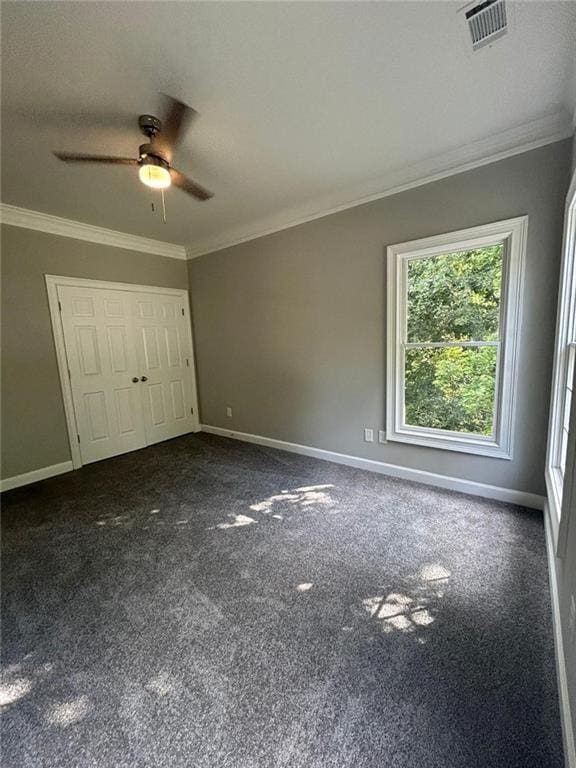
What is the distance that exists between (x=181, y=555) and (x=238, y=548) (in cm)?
37

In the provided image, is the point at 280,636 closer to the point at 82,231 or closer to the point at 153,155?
the point at 153,155

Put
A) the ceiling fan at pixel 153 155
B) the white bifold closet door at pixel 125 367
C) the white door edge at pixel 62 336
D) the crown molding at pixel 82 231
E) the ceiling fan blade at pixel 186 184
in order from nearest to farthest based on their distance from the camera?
1. the ceiling fan at pixel 153 155
2. the ceiling fan blade at pixel 186 184
3. the crown molding at pixel 82 231
4. the white door edge at pixel 62 336
5. the white bifold closet door at pixel 125 367

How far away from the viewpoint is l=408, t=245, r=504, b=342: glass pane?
2.44 meters

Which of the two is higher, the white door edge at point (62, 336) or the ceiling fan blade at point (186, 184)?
the ceiling fan blade at point (186, 184)

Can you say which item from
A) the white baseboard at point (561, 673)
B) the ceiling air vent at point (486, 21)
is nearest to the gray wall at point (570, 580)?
the white baseboard at point (561, 673)

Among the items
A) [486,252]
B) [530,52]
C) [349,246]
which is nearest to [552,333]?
[486,252]

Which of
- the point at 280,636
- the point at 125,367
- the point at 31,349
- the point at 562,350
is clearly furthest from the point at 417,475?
the point at 31,349

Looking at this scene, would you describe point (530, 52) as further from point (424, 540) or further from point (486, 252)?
point (424, 540)

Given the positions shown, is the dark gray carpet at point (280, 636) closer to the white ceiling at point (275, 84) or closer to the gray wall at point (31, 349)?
the gray wall at point (31, 349)

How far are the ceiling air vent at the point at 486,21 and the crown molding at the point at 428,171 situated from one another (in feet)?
2.86

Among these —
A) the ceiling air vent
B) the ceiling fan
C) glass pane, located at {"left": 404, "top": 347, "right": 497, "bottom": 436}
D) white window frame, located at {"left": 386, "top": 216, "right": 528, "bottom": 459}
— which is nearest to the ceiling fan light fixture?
the ceiling fan

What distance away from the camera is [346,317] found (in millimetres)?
3131

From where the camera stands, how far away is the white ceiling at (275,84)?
1351 mm

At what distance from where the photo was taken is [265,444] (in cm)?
404
